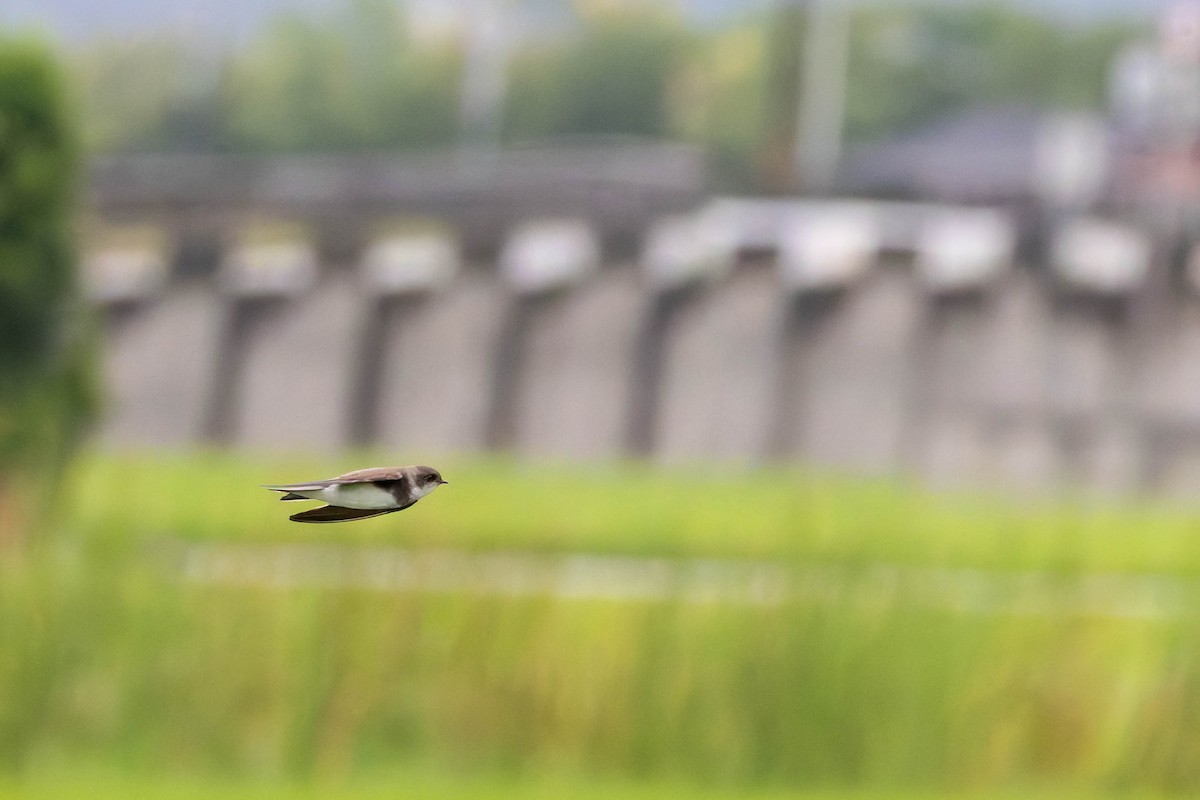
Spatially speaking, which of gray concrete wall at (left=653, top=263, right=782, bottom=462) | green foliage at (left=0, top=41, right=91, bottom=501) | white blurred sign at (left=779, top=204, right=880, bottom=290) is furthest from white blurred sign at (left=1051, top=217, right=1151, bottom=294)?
green foliage at (left=0, top=41, right=91, bottom=501)

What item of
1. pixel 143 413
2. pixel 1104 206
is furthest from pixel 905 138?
pixel 143 413

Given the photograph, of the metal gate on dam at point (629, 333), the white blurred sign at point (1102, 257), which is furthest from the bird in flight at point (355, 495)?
the white blurred sign at point (1102, 257)

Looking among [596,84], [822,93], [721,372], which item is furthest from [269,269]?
[822,93]

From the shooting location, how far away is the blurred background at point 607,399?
5.87 meters

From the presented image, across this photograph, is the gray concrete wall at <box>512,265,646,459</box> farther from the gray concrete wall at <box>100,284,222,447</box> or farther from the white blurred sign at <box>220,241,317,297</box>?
the gray concrete wall at <box>100,284,222,447</box>

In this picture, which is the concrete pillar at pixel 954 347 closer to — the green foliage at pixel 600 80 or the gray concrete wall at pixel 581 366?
the gray concrete wall at pixel 581 366

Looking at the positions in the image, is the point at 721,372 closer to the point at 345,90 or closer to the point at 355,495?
the point at 345,90

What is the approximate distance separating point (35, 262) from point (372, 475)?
8.70m

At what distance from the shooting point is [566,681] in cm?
596

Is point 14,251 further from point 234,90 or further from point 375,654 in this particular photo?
point 234,90

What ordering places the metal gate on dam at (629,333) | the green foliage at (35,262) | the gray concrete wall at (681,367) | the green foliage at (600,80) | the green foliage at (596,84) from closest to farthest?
the green foliage at (35,262) → the gray concrete wall at (681,367) → the metal gate on dam at (629,333) → the green foliage at (600,80) → the green foliage at (596,84)

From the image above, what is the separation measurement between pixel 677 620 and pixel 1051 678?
1.28m

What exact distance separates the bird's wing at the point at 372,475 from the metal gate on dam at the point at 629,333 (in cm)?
1764

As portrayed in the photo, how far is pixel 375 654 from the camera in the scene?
578 centimetres
